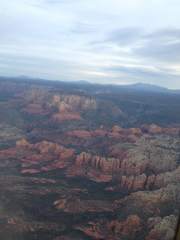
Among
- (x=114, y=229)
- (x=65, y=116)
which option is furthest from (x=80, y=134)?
(x=114, y=229)

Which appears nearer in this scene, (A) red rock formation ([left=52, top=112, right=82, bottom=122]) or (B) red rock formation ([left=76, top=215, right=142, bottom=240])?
(B) red rock formation ([left=76, top=215, right=142, bottom=240])

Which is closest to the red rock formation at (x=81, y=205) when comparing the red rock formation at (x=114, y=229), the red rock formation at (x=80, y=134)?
the red rock formation at (x=114, y=229)

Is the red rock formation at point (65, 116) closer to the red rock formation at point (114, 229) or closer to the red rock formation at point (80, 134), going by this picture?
the red rock formation at point (80, 134)

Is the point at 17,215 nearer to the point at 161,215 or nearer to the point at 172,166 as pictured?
the point at 161,215

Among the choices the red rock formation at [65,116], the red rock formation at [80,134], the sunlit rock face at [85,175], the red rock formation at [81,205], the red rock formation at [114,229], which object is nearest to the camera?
the red rock formation at [114,229]

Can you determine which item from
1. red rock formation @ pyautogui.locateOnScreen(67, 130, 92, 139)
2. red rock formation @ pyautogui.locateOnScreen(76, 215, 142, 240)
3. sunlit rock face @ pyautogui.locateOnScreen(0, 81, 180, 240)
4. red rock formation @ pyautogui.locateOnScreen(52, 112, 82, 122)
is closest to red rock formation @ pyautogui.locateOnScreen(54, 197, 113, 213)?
sunlit rock face @ pyautogui.locateOnScreen(0, 81, 180, 240)

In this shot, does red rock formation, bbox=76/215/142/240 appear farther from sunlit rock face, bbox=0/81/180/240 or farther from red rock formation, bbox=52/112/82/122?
red rock formation, bbox=52/112/82/122

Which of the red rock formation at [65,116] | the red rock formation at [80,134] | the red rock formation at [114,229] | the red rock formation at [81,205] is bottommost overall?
the red rock formation at [81,205]

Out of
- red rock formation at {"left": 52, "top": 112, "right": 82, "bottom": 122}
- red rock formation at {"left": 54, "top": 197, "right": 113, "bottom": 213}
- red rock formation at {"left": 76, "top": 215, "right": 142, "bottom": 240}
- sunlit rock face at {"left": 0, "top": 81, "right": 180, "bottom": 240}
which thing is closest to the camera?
red rock formation at {"left": 76, "top": 215, "right": 142, "bottom": 240}

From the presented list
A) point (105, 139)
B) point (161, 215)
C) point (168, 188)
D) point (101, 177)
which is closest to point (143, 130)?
point (105, 139)
